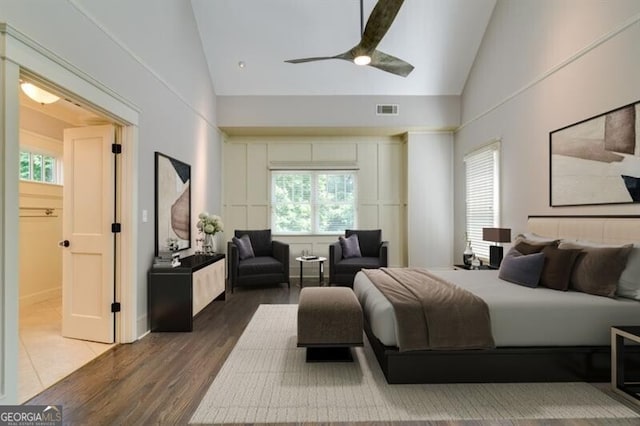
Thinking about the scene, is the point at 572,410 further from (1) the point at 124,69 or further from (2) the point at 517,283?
(1) the point at 124,69

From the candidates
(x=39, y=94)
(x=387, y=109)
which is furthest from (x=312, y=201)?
(x=39, y=94)

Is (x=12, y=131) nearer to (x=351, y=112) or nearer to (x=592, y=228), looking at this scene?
(x=592, y=228)

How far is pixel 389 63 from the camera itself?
355 cm

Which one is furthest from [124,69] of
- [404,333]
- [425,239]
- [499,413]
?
[425,239]

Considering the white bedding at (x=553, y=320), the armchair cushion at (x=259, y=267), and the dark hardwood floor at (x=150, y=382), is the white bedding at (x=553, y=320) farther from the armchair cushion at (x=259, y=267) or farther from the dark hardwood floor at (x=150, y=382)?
the armchair cushion at (x=259, y=267)

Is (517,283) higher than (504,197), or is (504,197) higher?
(504,197)

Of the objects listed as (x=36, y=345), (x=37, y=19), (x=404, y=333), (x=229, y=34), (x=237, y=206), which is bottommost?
(x=36, y=345)

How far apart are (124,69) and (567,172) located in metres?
4.59

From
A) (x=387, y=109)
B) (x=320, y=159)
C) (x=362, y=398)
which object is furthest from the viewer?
(x=320, y=159)

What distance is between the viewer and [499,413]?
2.10 meters

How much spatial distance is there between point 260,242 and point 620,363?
512 cm

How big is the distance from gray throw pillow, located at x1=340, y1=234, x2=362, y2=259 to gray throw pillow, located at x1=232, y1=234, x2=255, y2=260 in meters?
1.66

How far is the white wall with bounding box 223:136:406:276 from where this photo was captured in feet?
22.1

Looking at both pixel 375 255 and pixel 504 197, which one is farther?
pixel 375 255
